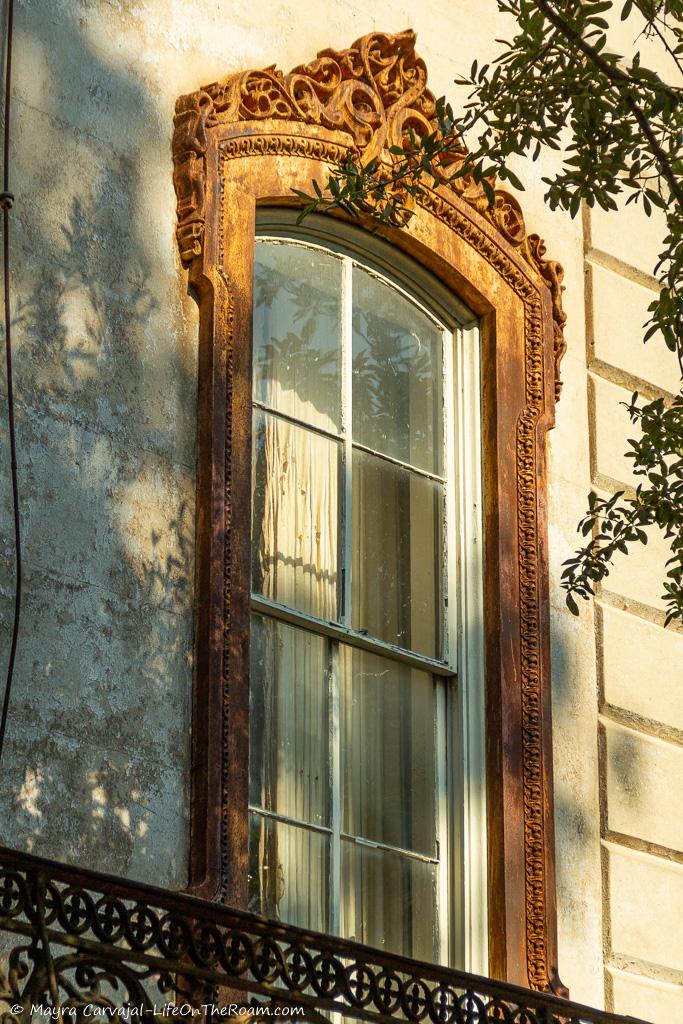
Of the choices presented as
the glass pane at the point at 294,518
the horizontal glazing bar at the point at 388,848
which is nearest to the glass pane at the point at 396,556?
the glass pane at the point at 294,518

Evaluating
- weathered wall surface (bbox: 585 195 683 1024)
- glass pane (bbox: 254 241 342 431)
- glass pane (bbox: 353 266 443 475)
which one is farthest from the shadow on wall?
weathered wall surface (bbox: 585 195 683 1024)

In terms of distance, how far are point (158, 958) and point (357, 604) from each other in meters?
2.33

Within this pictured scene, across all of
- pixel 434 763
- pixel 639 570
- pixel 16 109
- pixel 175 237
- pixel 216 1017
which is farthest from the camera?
pixel 639 570

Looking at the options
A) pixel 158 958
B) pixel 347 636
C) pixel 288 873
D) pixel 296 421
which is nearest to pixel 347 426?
pixel 296 421

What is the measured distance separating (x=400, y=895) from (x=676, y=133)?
2.45 m

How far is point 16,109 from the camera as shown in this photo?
5.86 meters

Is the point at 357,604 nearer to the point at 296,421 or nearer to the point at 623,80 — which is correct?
the point at 296,421

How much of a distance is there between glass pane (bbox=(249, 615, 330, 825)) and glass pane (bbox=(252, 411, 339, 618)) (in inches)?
5.0

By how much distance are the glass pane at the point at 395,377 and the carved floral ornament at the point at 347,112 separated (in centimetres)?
46

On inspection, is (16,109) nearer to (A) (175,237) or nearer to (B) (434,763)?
(A) (175,237)

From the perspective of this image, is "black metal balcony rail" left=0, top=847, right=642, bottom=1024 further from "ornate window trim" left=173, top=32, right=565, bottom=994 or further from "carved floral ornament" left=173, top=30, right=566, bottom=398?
"carved floral ornament" left=173, top=30, right=566, bottom=398

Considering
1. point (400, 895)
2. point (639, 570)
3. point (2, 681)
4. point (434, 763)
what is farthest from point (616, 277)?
point (2, 681)

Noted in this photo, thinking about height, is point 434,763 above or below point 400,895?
above

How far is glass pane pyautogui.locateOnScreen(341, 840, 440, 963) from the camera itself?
6238 millimetres
